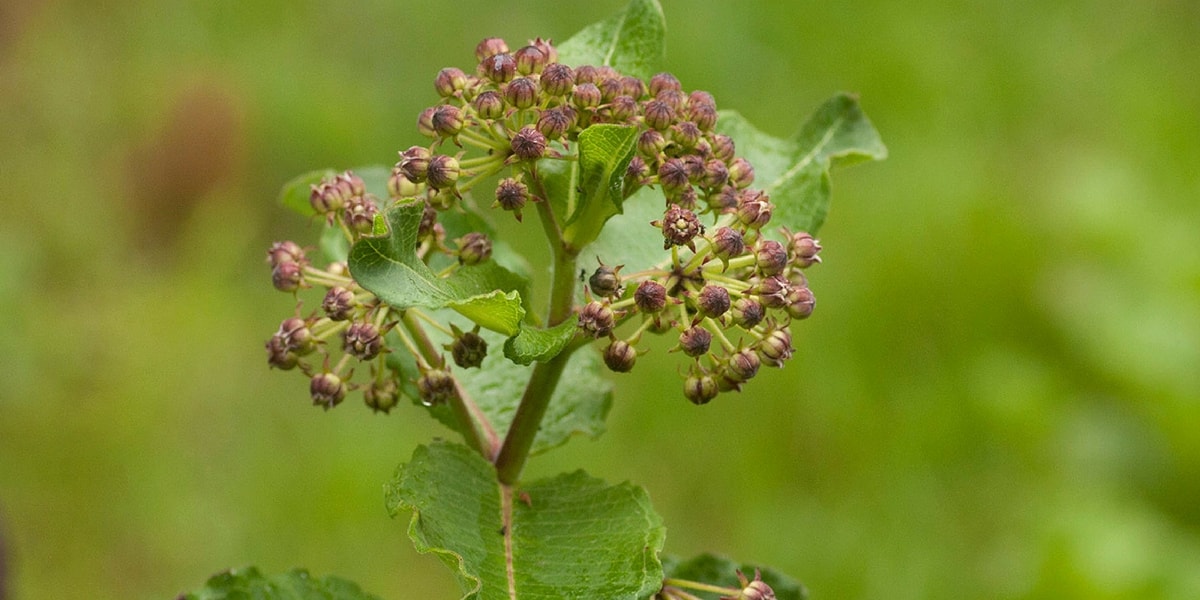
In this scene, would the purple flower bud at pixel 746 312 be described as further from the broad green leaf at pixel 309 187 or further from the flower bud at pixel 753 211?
the broad green leaf at pixel 309 187

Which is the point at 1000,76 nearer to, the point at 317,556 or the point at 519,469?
the point at 317,556

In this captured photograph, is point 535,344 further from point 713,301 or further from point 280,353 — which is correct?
point 280,353

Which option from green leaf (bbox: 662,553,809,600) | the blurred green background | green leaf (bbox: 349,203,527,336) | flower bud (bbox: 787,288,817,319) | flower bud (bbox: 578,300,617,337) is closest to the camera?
green leaf (bbox: 349,203,527,336)

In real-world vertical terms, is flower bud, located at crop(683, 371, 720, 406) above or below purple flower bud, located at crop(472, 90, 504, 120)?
below

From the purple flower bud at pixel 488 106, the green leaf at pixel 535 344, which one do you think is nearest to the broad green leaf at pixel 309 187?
the purple flower bud at pixel 488 106

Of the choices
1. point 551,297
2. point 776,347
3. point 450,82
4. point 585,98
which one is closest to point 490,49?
point 450,82

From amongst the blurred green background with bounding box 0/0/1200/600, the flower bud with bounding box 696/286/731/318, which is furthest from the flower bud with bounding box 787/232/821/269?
the blurred green background with bounding box 0/0/1200/600

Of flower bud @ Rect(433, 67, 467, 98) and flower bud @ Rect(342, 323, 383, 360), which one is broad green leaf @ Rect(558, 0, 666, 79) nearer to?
flower bud @ Rect(433, 67, 467, 98)
